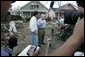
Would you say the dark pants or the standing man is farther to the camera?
the dark pants

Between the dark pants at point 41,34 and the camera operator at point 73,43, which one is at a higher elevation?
the camera operator at point 73,43

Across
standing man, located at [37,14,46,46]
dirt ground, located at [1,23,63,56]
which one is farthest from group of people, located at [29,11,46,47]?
dirt ground, located at [1,23,63,56]

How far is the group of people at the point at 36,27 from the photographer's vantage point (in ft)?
28.9

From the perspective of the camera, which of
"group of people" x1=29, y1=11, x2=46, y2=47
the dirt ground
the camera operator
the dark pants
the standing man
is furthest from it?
the dark pants

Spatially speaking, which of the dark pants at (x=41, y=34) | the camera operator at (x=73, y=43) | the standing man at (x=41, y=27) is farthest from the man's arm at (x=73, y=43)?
the dark pants at (x=41, y=34)

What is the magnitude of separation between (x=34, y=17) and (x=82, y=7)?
743 centimetres

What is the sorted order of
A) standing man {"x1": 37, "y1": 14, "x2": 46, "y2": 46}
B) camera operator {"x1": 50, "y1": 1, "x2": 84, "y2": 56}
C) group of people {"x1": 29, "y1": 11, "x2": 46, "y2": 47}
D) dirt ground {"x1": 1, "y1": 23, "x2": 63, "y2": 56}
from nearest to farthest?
1. camera operator {"x1": 50, "y1": 1, "x2": 84, "y2": 56}
2. dirt ground {"x1": 1, "y1": 23, "x2": 63, "y2": 56}
3. group of people {"x1": 29, "y1": 11, "x2": 46, "y2": 47}
4. standing man {"x1": 37, "y1": 14, "x2": 46, "y2": 46}

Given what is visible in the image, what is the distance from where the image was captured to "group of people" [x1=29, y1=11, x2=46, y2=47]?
8797mm

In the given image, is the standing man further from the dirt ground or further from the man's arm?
the man's arm

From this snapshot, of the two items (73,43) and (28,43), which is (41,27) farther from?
(73,43)

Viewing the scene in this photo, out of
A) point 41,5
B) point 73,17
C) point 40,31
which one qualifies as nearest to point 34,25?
point 40,31

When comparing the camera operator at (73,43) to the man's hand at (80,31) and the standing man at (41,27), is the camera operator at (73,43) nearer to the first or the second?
the man's hand at (80,31)

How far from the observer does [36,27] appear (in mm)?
8969

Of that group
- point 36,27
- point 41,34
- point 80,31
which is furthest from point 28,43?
point 80,31
